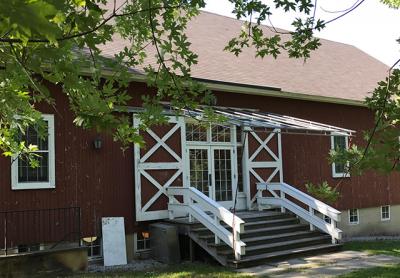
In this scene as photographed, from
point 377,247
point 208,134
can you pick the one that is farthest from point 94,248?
point 377,247

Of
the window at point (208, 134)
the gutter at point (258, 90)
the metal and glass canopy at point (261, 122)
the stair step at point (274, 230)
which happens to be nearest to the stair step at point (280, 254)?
the stair step at point (274, 230)

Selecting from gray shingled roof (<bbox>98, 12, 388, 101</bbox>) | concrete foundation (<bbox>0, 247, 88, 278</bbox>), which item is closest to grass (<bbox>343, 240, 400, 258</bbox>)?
gray shingled roof (<bbox>98, 12, 388, 101</bbox>)

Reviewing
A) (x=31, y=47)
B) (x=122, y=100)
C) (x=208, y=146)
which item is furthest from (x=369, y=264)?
(x=31, y=47)

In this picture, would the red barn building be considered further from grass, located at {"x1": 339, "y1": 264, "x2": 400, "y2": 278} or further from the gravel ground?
grass, located at {"x1": 339, "y1": 264, "x2": 400, "y2": 278}

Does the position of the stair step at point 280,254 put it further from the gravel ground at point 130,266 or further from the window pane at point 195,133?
the window pane at point 195,133

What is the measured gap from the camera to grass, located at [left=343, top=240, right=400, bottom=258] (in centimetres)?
1237

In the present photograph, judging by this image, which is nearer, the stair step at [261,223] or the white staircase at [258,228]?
the white staircase at [258,228]

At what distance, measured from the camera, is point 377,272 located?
955 cm

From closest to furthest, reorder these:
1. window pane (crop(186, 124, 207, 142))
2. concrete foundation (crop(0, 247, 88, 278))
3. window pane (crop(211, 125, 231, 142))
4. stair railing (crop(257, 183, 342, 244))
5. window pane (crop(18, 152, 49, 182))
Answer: concrete foundation (crop(0, 247, 88, 278)) < window pane (crop(18, 152, 49, 182)) < stair railing (crop(257, 183, 342, 244)) < window pane (crop(186, 124, 207, 142)) < window pane (crop(211, 125, 231, 142))

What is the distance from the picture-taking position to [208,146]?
13.5 meters

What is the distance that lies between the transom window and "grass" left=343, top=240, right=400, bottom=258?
4.37 metres

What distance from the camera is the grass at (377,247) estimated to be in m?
12.4

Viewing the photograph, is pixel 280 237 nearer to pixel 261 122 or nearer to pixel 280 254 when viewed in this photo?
pixel 280 254

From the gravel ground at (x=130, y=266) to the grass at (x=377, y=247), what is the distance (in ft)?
17.0
